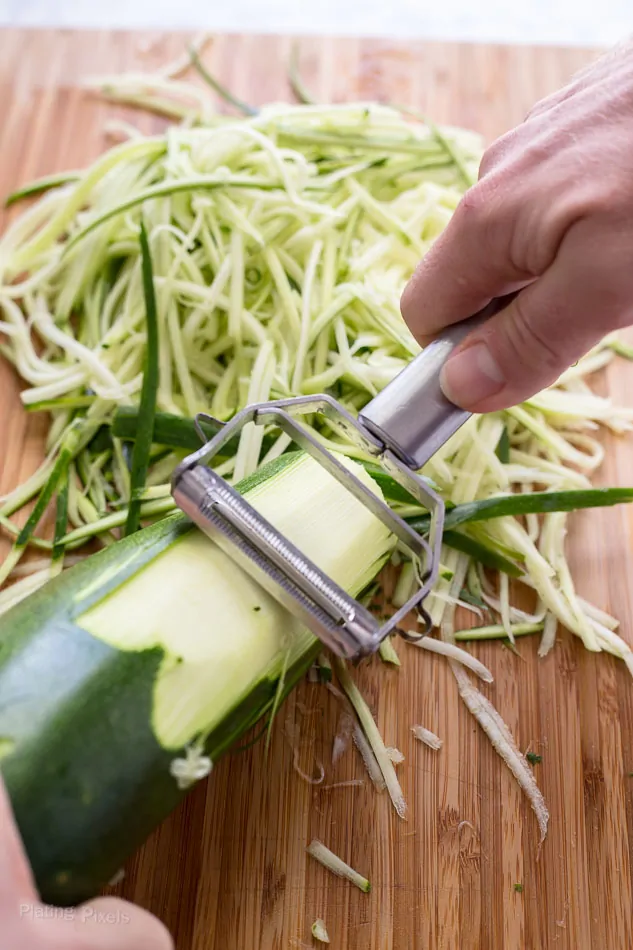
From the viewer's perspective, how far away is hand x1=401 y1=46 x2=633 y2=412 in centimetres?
105

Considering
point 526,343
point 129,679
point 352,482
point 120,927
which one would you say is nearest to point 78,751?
point 129,679

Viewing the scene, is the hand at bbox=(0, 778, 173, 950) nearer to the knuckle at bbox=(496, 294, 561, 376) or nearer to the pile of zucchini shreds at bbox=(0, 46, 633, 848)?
the pile of zucchini shreds at bbox=(0, 46, 633, 848)

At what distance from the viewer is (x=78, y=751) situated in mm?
1120

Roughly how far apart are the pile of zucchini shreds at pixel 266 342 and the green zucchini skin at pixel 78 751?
Answer: 47 cm

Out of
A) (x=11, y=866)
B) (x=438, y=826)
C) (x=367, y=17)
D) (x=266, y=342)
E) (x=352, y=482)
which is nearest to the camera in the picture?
(x=11, y=866)

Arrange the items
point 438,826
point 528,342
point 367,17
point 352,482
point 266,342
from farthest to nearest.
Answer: point 367,17 → point 266,342 → point 438,826 → point 352,482 → point 528,342

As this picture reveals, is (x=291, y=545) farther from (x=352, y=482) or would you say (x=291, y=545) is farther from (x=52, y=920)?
(x=52, y=920)

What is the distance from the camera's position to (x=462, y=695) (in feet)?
5.16

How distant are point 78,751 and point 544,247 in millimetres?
900


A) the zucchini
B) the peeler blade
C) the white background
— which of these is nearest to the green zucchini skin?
the zucchini

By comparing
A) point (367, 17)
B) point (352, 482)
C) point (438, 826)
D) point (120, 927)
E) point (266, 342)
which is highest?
point (367, 17)

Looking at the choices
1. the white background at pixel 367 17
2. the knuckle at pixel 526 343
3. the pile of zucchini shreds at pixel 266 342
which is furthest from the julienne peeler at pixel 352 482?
the white background at pixel 367 17

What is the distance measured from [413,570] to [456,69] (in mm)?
1533

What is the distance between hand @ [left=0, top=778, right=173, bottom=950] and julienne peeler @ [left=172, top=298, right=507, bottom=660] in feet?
1.44
